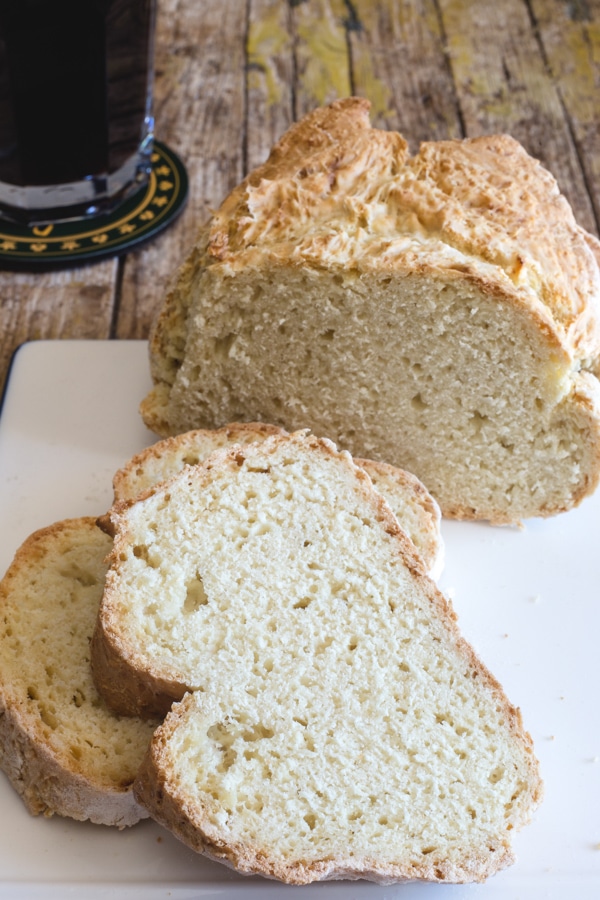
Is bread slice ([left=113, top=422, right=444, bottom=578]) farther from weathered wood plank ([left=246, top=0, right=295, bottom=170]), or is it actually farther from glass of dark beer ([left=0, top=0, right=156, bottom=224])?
weathered wood plank ([left=246, top=0, right=295, bottom=170])

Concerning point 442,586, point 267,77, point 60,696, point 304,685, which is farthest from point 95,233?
point 304,685

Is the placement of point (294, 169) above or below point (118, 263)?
above

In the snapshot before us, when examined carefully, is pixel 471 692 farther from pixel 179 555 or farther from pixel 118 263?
pixel 118 263

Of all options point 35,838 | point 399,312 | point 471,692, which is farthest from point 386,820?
point 399,312

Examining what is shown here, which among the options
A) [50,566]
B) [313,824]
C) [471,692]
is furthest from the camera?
[50,566]

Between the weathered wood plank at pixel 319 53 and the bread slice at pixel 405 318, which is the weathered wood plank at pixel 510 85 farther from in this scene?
the bread slice at pixel 405 318

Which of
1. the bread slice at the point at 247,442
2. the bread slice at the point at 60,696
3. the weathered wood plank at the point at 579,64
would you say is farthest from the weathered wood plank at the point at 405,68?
the bread slice at the point at 60,696

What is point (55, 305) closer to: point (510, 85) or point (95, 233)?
point (95, 233)
